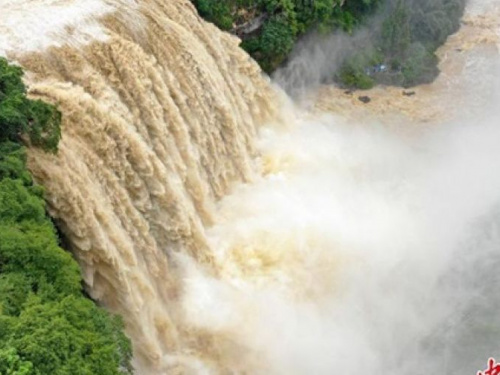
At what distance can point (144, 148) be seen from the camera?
13.1m

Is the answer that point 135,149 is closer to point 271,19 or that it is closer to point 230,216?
point 230,216

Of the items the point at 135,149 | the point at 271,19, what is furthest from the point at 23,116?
the point at 271,19

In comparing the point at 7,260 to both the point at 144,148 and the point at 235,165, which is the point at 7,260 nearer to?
the point at 144,148

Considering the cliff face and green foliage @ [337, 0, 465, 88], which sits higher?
the cliff face

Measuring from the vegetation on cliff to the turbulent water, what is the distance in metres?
0.67

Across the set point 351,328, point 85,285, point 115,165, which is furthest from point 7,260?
point 351,328

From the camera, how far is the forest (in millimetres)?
21328

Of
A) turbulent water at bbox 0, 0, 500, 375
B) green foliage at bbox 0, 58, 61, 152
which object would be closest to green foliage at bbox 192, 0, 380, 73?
turbulent water at bbox 0, 0, 500, 375

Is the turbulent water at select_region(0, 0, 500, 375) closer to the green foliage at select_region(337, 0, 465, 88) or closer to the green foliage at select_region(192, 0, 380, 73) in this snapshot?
the green foliage at select_region(192, 0, 380, 73)

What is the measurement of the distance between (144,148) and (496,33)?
794 inches

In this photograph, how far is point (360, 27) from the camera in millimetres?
25516

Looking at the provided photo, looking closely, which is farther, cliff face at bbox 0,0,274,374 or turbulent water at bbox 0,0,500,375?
turbulent water at bbox 0,0,500,375

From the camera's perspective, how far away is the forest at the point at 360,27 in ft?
70.0

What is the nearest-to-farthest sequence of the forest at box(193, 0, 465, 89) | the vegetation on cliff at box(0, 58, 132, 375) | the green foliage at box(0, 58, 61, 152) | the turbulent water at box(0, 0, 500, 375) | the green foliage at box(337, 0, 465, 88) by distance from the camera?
the vegetation on cliff at box(0, 58, 132, 375) → the green foliage at box(0, 58, 61, 152) → the turbulent water at box(0, 0, 500, 375) → the forest at box(193, 0, 465, 89) → the green foliage at box(337, 0, 465, 88)
